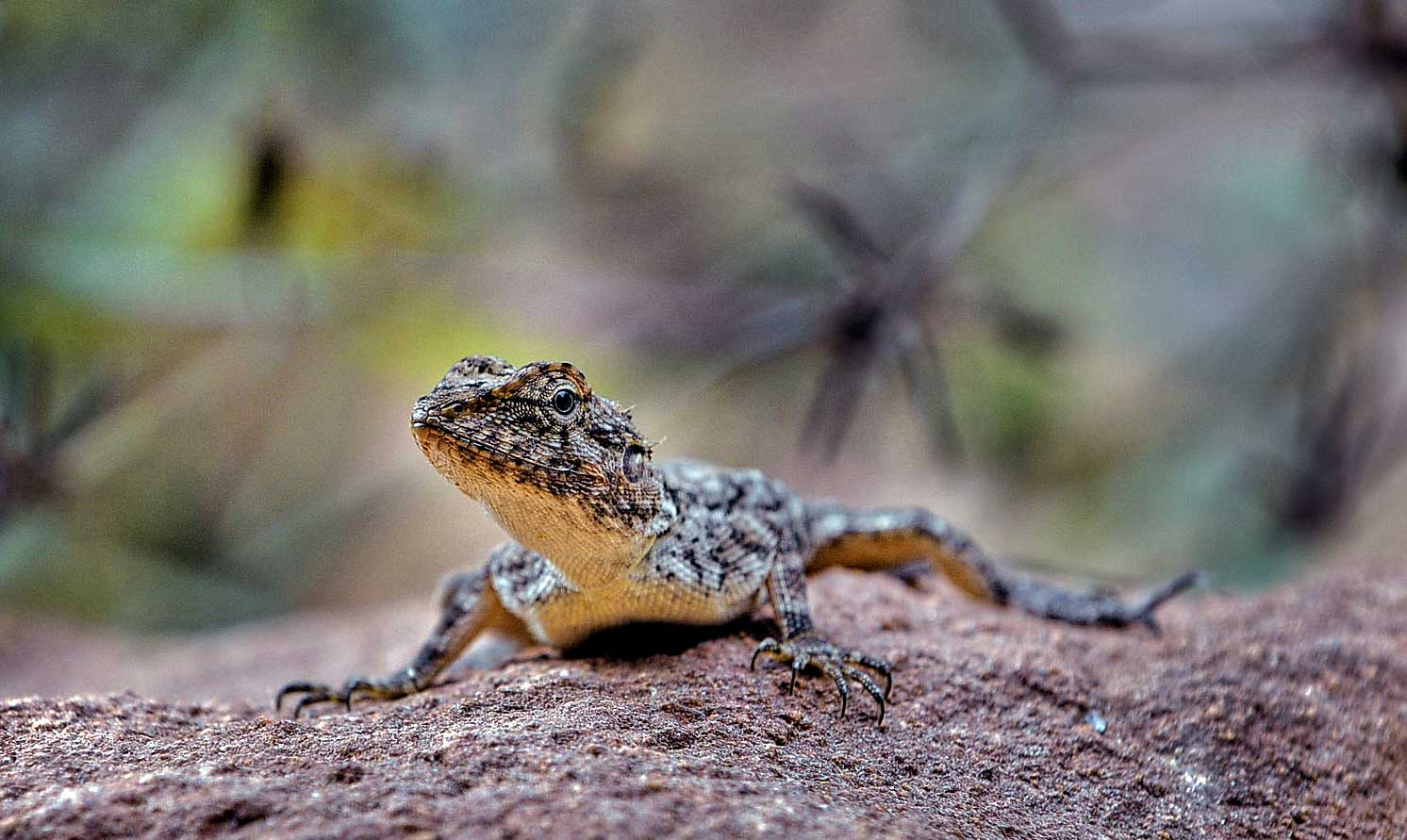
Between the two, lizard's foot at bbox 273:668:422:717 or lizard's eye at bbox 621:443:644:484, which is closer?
lizard's eye at bbox 621:443:644:484

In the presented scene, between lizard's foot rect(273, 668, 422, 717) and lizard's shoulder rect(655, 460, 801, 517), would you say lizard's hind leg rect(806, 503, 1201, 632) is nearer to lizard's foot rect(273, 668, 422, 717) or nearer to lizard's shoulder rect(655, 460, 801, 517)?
lizard's shoulder rect(655, 460, 801, 517)

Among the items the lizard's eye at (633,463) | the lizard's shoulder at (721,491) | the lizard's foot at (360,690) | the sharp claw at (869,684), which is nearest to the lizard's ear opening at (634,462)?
the lizard's eye at (633,463)

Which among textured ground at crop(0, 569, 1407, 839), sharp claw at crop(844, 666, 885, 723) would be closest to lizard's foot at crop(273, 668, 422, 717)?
textured ground at crop(0, 569, 1407, 839)

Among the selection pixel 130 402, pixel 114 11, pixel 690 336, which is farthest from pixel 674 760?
pixel 114 11

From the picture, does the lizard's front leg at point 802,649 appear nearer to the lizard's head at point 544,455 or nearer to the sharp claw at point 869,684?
the sharp claw at point 869,684

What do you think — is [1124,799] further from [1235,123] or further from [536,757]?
[1235,123]

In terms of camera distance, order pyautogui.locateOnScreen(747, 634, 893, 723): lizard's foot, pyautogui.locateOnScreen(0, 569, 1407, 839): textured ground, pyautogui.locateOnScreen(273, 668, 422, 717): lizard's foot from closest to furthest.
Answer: pyautogui.locateOnScreen(0, 569, 1407, 839): textured ground, pyautogui.locateOnScreen(747, 634, 893, 723): lizard's foot, pyautogui.locateOnScreen(273, 668, 422, 717): lizard's foot
